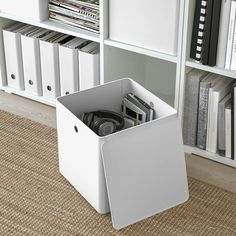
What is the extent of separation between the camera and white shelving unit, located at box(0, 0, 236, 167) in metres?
2.22

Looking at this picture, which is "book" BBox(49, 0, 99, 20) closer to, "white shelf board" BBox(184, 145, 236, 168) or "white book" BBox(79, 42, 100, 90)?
"white book" BBox(79, 42, 100, 90)

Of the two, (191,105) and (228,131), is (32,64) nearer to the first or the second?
(191,105)

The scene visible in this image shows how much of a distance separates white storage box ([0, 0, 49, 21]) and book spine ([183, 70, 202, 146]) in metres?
0.71

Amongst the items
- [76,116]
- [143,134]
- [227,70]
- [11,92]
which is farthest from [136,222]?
[11,92]

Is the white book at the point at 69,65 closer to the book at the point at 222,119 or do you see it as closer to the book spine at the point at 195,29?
the book spine at the point at 195,29

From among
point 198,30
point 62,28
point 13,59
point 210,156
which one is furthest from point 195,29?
point 13,59

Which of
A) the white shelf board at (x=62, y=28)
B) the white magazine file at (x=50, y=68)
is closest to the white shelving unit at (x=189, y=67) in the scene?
the white shelf board at (x=62, y=28)

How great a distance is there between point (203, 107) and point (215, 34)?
302mm


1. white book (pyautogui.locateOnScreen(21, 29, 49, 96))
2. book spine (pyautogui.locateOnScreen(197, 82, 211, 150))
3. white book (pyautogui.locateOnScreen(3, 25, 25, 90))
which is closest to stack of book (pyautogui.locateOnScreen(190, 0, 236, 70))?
book spine (pyautogui.locateOnScreen(197, 82, 211, 150))

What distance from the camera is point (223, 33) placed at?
2.14 metres

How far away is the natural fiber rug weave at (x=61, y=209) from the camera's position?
204cm

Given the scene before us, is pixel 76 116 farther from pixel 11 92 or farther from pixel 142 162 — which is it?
pixel 11 92

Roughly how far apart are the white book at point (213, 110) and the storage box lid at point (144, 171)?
241 mm

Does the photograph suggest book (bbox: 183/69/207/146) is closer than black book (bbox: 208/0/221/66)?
No
